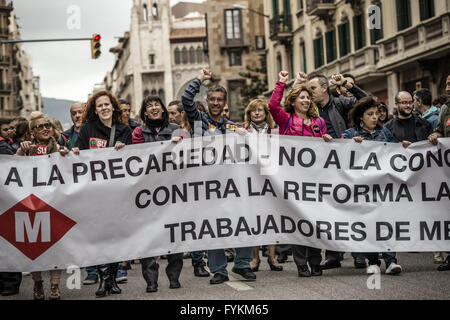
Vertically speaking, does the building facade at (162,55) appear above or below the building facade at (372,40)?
above

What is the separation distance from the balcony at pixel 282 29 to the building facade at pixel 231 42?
23.2 meters

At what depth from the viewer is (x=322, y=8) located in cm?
3528

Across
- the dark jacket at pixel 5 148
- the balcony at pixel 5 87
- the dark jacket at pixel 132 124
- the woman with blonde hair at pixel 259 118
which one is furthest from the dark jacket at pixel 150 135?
the balcony at pixel 5 87

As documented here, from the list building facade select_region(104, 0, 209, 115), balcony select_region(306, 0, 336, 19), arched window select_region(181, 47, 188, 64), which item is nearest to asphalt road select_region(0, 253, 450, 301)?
balcony select_region(306, 0, 336, 19)

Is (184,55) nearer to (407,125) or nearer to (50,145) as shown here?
(407,125)

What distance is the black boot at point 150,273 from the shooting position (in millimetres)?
8358

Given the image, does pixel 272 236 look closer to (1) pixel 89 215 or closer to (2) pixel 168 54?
(1) pixel 89 215

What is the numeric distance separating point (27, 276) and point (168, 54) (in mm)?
106684

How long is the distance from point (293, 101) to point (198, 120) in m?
1.06

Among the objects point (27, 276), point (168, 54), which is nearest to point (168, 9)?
point (168, 54)

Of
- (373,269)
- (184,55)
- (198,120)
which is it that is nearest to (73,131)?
(198,120)

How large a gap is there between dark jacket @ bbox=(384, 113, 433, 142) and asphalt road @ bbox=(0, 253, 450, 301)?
1.51 m

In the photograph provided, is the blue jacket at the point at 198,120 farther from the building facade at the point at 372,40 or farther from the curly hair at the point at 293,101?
the building facade at the point at 372,40

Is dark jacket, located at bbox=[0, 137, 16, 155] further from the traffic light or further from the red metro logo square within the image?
the traffic light
